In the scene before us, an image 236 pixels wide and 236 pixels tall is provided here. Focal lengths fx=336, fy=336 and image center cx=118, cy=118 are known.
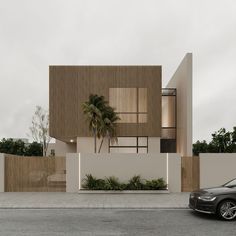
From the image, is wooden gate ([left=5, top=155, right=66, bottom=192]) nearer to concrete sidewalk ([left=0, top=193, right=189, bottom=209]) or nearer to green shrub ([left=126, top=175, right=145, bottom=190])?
concrete sidewalk ([left=0, top=193, right=189, bottom=209])

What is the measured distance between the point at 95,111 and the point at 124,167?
892 centimetres

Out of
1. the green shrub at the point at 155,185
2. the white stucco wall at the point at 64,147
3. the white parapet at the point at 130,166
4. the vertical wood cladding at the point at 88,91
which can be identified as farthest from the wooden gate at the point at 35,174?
the white stucco wall at the point at 64,147

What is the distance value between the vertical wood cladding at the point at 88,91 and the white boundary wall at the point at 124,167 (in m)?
9.77

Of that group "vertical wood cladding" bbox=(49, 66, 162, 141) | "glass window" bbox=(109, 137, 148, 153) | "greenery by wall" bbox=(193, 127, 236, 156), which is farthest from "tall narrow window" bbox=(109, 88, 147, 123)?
"greenery by wall" bbox=(193, 127, 236, 156)

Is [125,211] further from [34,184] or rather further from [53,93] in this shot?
[53,93]

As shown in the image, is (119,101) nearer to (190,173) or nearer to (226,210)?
(190,173)

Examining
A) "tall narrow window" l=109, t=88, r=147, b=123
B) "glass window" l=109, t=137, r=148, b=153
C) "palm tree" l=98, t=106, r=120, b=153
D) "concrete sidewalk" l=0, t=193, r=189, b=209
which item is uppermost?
"tall narrow window" l=109, t=88, r=147, b=123

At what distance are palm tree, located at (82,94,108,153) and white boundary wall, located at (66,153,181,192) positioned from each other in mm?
8592

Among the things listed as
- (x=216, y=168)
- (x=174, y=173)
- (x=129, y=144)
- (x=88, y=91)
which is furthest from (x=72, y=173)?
(x=88, y=91)

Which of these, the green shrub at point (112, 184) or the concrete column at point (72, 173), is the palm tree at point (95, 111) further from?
the green shrub at point (112, 184)

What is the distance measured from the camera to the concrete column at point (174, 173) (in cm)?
1723

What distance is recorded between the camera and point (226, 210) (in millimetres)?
10375

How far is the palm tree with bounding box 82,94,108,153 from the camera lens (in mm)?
25802

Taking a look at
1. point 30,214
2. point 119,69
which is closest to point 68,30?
point 119,69
